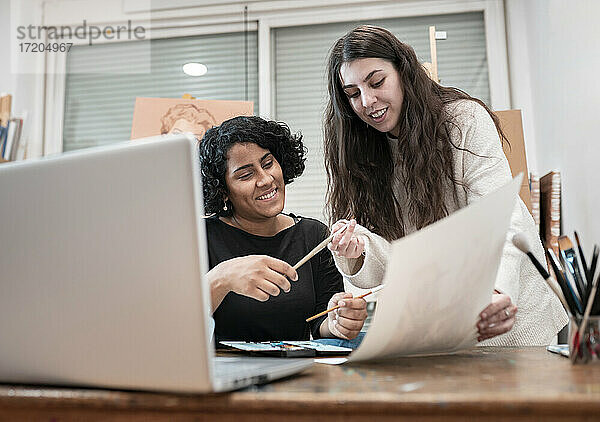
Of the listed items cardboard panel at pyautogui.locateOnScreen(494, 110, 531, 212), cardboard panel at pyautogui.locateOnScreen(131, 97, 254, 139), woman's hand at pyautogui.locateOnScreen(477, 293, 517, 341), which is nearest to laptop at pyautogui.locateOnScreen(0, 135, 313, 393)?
woman's hand at pyautogui.locateOnScreen(477, 293, 517, 341)

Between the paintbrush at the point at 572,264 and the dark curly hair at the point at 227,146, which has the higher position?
the dark curly hair at the point at 227,146

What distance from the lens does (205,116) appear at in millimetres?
2383

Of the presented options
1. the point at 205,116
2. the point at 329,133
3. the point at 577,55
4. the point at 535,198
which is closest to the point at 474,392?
the point at 329,133

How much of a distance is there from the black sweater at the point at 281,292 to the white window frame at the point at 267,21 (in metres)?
1.47

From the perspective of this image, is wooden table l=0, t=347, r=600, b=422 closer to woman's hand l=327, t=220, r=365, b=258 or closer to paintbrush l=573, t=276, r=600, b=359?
paintbrush l=573, t=276, r=600, b=359

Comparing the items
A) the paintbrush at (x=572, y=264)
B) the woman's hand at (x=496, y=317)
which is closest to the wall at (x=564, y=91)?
the paintbrush at (x=572, y=264)

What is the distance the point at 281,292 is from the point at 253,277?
581mm

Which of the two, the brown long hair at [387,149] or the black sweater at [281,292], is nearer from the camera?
the brown long hair at [387,149]

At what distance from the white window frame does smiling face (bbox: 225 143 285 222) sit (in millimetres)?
1468

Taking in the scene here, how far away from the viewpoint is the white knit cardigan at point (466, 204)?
3.63ft

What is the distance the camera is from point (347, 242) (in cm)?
106

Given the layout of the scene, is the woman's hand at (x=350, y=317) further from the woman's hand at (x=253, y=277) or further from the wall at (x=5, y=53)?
the wall at (x=5, y=53)

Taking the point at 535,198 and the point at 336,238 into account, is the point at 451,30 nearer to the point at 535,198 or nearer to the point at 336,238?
the point at 535,198

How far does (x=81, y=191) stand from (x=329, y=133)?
1.02 metres
